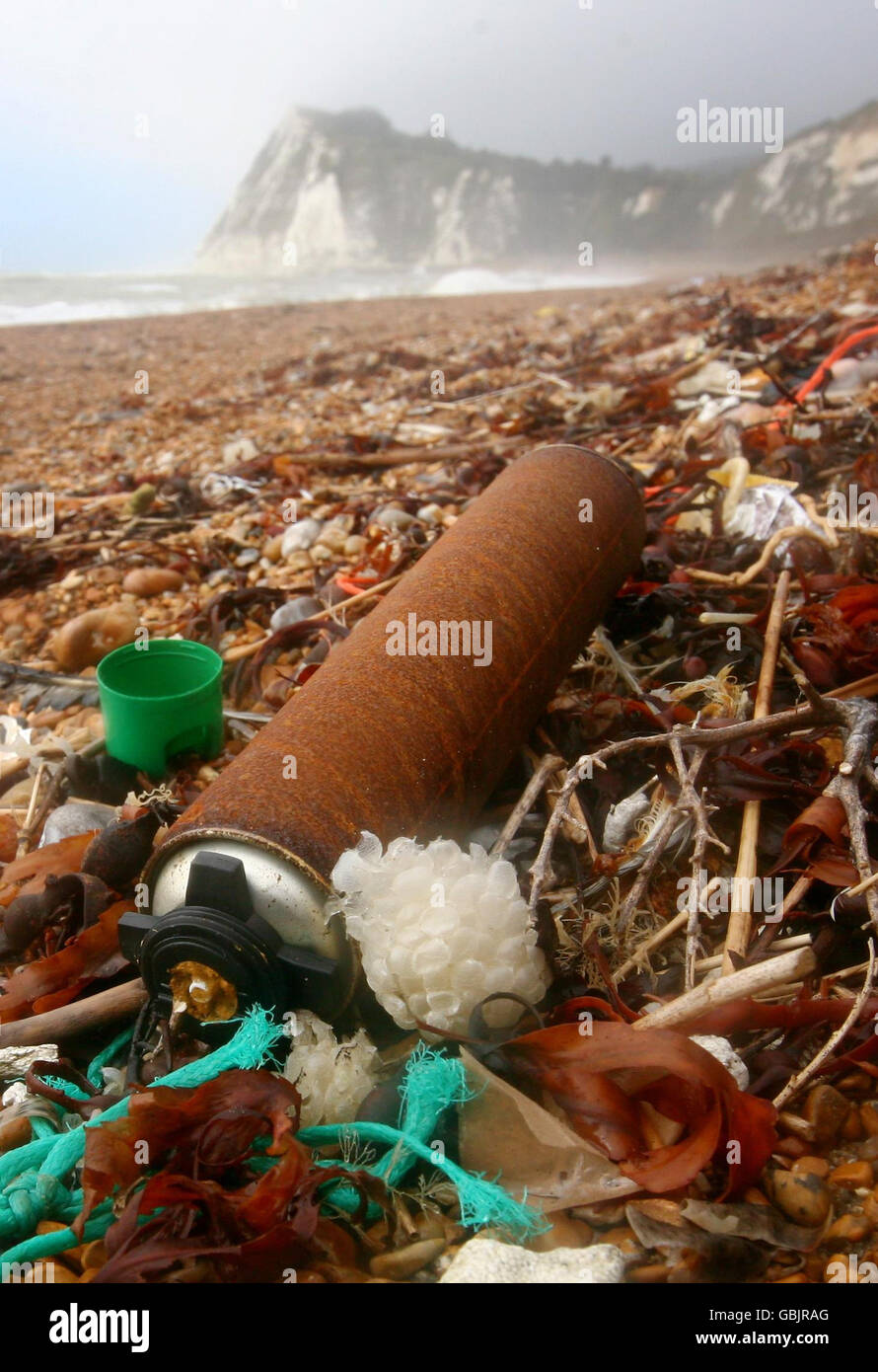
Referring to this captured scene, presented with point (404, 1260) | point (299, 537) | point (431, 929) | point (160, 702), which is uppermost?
point (299, 537)

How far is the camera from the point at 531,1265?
1619 mm

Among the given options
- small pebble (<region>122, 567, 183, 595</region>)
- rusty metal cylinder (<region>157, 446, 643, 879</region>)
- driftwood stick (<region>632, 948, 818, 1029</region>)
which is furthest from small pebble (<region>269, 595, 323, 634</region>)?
driftwood stick (<region>632, 948, 818, 1029</region>)

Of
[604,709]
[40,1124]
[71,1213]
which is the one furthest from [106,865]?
[604,709]

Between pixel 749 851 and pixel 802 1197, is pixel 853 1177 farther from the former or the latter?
pixel 749 851

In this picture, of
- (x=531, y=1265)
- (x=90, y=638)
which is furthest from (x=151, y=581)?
(x=531, y=1265)

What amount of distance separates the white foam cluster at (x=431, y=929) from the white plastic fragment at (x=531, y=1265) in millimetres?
393

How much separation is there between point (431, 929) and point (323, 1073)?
372mm

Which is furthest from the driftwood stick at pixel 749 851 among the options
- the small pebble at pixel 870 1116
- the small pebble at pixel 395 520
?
the small pebble at pixel 395 520

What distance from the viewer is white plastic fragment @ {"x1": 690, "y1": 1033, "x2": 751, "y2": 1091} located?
1.85 metres

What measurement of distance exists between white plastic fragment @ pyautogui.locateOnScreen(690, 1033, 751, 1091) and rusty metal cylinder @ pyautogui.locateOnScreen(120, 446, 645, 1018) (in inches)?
27.6

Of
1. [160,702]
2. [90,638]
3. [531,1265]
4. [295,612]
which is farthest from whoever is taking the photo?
[90,638]

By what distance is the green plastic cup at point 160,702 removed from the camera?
2.99m
